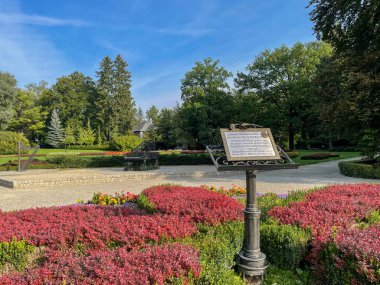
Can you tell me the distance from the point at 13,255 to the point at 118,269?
1803 mm

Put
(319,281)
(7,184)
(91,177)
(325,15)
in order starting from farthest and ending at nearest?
(325,15) → (91,177) → (7,184) → (319,281)

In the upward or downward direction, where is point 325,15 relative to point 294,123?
upward

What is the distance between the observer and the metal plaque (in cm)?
364

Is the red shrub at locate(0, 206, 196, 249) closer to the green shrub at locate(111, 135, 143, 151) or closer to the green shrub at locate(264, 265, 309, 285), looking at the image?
the green shrub at locate(264, 265, 309, 285)

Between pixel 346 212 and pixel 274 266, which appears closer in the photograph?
pixel 274 266

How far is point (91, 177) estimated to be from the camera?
12594mm

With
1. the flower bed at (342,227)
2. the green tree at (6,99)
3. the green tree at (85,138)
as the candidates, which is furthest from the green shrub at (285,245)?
the green tree at (85,138)

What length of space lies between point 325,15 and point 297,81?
68.0ft

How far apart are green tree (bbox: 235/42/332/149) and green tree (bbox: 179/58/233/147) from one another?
377cm

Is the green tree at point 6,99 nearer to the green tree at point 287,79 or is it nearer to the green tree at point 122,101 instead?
the green tree at point 122,101

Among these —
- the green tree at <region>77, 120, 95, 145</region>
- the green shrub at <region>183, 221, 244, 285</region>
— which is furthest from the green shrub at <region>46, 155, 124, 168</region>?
the green tree at <region>77, 120, 95, 145</region>

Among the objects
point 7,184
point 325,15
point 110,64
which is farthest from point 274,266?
point 110,64

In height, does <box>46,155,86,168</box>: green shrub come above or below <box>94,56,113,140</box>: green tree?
below

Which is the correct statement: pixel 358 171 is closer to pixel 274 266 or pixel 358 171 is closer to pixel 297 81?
pixel 274 266
